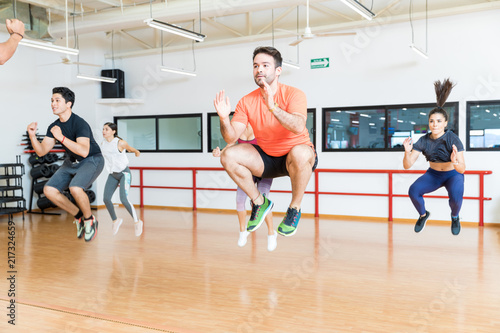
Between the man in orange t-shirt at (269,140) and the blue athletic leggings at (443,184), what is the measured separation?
7.00 ft

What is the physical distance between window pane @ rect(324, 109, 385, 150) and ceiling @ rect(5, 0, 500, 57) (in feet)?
5.15

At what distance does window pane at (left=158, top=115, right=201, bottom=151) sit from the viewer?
10141mm

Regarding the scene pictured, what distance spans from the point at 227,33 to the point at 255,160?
23.2 feet

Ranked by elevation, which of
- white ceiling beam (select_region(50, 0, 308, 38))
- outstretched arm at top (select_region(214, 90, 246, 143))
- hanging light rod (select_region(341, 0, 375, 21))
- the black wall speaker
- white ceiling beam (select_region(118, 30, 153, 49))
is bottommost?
outstretched arm at top (select_region(214, 90, 246, 143))

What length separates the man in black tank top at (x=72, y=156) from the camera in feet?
14.4

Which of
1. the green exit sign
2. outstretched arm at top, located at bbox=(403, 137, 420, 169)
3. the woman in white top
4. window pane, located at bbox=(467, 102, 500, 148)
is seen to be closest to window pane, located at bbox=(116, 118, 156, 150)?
the green exit sign

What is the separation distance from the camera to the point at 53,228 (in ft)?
26.4

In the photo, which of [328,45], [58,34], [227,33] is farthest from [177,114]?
[328,45]

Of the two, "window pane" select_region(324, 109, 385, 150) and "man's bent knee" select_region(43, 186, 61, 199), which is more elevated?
"window pane" select_region(324, 109, 385, 150)

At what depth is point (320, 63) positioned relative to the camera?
8.92 meters

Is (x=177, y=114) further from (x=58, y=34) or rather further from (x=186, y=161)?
(x=58, y=34)

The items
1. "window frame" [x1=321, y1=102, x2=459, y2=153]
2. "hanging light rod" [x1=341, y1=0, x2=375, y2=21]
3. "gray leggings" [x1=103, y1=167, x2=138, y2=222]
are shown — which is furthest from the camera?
"window frame" [x1=321, y1=102, x2=459, y2=153]

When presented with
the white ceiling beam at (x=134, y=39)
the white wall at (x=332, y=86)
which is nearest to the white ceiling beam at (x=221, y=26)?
the white wall at (x=332, y=86)

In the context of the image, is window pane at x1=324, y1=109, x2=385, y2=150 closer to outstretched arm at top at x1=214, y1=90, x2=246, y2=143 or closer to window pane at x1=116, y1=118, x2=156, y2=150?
window pane at x1=116, y1=118, x2=156, y2=150
